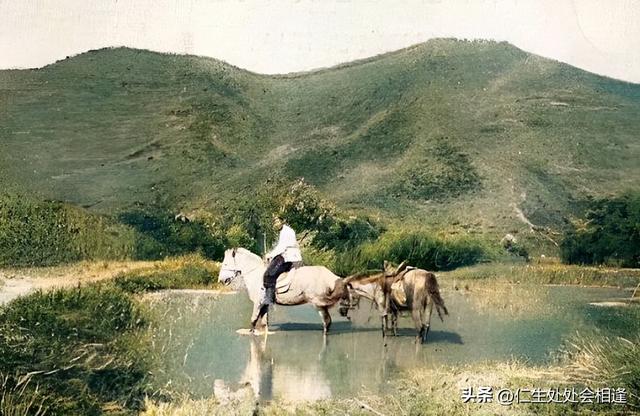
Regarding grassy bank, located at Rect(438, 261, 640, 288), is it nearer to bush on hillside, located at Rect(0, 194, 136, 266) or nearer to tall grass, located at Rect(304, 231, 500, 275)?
tall grass, located at Rect(304, 231, 500, 275)

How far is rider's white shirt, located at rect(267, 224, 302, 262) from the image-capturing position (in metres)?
6.65

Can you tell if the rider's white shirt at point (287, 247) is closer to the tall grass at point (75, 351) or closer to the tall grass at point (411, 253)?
the tall grass at point (411, 253)

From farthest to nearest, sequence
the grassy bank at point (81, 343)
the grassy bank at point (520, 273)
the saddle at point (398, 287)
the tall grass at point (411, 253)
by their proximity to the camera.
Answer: the grassy bank at point (520, 273)
the tall grass at point (411, 253)
the saddle at point (398, 287)
the grassy bank at point (81, 343)

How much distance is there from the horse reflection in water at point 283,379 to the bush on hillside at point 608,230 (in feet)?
7.06

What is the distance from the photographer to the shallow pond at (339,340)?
6398 mm

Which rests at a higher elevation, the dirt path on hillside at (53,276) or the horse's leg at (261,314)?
the dirt path on hillside at (53,276)

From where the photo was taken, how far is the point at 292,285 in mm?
6570

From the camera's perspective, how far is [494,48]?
712 cm

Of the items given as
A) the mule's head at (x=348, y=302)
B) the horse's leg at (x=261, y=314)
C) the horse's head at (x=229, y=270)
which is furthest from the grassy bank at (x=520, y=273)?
the horse's head at (x=229, y=270)

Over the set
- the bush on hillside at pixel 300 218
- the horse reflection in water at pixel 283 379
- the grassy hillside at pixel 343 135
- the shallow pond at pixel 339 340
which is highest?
the grassy hillside at pixel 343 135

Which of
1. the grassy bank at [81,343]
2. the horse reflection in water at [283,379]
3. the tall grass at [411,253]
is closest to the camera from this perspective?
the grassy bank at [81,343]

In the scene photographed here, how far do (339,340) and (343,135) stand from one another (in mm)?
1544

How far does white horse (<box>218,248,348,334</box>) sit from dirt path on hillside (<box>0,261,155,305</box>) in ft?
2.32

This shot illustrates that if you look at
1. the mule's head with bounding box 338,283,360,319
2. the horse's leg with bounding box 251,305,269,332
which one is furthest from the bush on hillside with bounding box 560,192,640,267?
the horse's leg with bounding box 251,305,269,332
